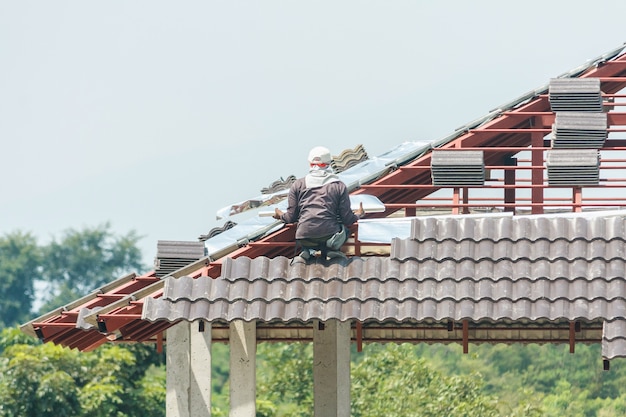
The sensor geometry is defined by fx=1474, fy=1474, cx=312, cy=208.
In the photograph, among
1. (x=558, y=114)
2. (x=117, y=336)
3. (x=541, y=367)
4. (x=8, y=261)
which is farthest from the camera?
(x=8, y=261)

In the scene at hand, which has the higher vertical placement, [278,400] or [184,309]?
[184,309]

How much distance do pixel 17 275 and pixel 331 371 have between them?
96.2 m

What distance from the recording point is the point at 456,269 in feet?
55.1

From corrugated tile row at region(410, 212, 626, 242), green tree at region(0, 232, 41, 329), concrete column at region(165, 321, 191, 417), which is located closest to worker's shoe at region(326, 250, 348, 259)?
corrugated tile row at region(410, 212, 626, 242)

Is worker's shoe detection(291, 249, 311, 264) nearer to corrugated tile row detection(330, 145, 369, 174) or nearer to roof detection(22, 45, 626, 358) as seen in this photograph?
roof detection(22, 45, 626, 358)

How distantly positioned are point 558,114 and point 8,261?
97.0 m

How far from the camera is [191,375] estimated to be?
715 inches

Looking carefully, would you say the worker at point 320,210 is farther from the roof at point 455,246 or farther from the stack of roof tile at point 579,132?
the stack of roof tile at point 579,132

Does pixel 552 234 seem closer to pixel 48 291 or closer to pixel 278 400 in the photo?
pixel 278 400

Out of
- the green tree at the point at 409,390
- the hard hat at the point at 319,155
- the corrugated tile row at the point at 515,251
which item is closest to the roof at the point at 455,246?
the corrugated tile row at the point at 515,251

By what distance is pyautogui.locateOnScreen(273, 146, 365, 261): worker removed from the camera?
1711 centimetres

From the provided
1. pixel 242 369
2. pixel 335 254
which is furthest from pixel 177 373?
pixel 335 254

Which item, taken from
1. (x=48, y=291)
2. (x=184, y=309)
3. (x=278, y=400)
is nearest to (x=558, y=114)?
(x=184, y=309)

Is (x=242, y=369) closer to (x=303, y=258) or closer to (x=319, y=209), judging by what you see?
(x=303, y=258)
